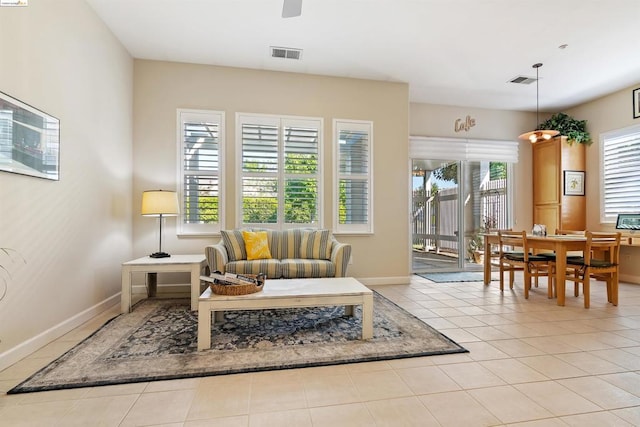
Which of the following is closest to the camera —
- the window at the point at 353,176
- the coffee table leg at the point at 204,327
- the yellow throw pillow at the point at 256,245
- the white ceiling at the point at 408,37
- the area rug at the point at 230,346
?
the area rug at the point at 230,346

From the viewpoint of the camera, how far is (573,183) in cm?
576

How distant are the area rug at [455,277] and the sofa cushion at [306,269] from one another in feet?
7.62

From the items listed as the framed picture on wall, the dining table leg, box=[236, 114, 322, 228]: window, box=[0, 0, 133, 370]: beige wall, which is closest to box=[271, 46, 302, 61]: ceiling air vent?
box=[236, 114, 322, 228]: window

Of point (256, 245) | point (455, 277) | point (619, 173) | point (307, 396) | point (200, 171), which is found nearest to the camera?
point (307, 396)

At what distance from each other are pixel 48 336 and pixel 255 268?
1.79 metres

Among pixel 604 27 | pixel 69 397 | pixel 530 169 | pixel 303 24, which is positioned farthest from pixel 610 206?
pixel 69 397

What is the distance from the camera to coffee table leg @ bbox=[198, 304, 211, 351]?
238 centimetres

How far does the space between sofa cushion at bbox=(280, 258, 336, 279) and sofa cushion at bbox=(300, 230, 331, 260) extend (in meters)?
0.30

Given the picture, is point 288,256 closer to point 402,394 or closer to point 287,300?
point 287,300

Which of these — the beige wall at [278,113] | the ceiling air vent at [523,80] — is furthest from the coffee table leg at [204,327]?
the ceiling air vent at [523,80]

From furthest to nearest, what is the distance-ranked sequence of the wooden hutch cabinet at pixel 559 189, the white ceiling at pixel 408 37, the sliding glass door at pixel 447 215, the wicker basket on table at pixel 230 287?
the sliding glass door at pixel 447 215 < the wooden hutch cabinet at pixel 559 189 < the white ceiling at pixel 408 37 < the wicker basket on table at pixel 230 287

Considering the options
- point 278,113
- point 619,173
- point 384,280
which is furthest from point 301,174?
point 619,173

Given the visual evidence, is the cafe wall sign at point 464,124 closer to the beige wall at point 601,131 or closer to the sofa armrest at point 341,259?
the beige wall at point 601,131

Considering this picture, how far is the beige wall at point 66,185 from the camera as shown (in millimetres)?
2240
